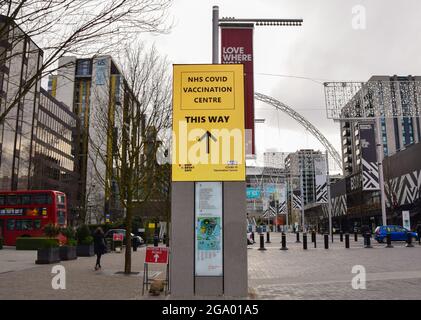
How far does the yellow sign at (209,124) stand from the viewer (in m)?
10.4

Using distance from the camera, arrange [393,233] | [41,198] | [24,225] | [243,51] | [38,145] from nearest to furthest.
Answer: 1. [243,51]
2. [41,198]
3. [24,225]
4. [393,233]
5. [38,145]

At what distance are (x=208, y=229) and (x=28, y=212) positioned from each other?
2387cm

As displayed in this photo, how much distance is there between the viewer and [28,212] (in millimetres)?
30250

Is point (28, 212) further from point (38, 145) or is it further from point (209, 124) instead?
point (38, 145)

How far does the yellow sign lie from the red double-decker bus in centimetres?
2193

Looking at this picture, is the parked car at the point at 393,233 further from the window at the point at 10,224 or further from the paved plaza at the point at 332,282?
the window at the point at 10,224

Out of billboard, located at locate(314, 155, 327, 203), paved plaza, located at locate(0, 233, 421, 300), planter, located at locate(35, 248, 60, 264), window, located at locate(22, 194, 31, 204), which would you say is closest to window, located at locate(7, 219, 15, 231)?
window, located at locate(22, 194, 31, 204)

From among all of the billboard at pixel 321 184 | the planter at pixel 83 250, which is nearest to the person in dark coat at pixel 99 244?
the planter at pixel 83 250

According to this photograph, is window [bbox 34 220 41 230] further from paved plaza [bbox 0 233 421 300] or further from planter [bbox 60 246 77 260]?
paved plaza [bbox 0 233 421 300]

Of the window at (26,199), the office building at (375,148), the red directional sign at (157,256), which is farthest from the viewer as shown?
the window at (26,199)

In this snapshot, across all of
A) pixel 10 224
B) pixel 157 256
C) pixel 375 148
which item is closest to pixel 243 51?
pixel 157 256

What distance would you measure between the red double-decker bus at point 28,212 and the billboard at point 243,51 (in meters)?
22.4

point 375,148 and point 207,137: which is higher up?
point 375,148

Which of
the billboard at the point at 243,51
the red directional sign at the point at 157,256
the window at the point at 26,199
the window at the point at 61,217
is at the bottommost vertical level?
the red directional sign at the point at 157,256
